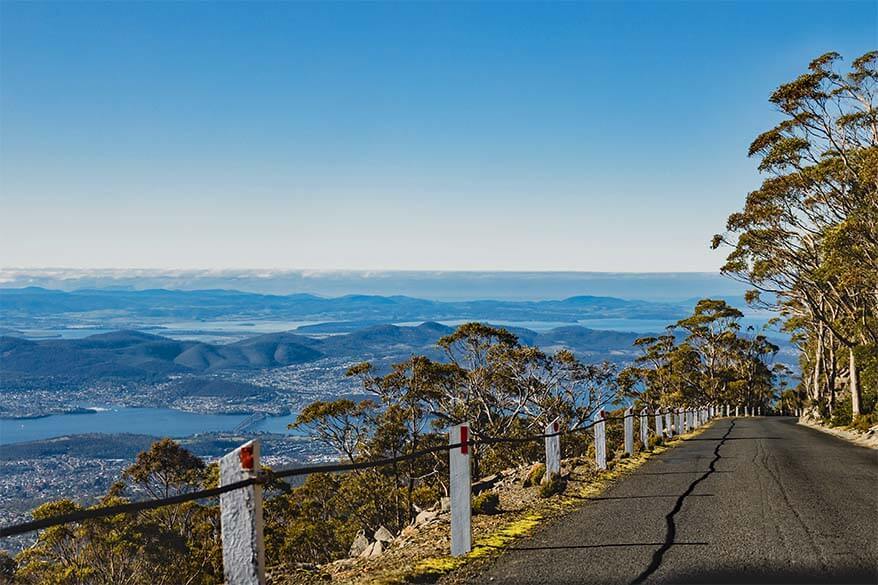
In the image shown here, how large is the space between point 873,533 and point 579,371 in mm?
37956

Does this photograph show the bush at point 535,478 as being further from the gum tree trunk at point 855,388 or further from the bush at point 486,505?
the gum tree trunk at point 855,388

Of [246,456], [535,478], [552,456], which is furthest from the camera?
[535,478]

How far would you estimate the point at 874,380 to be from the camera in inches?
1237

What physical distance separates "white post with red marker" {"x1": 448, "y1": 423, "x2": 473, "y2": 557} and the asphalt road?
44 cm

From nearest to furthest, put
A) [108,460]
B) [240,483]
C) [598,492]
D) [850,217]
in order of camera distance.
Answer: [240,483]
[598,492]
[850,217]
[108,460]

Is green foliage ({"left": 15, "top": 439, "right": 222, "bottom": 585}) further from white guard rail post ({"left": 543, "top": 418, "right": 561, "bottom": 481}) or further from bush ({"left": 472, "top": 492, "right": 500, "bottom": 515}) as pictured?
bush ({"left": 472, "top": 492, "right": 500, "bottom": 515})

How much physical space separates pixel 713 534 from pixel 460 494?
247cm

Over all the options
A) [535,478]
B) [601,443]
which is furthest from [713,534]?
[601,443]

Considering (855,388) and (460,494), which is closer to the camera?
(460,494)

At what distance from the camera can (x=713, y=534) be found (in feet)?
23.5

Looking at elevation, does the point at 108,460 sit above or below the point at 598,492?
below

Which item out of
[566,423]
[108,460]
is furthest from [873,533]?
[108,460]

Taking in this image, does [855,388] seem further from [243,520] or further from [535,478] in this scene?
[243,520]

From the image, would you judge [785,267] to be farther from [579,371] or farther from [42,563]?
[42,563]
